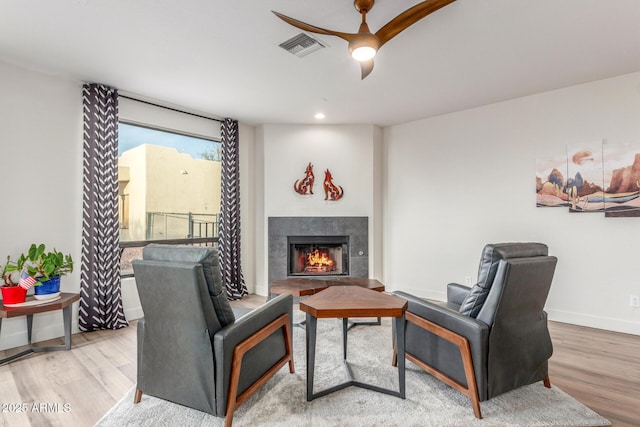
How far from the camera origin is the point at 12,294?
2.88m

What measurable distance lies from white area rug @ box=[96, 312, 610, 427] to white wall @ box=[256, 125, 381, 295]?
2882mm

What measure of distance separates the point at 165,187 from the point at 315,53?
2735 mm

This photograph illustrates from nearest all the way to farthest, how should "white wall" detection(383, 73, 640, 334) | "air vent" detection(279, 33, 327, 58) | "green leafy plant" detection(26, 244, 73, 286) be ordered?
1. "air vent" detection(279, 33, 327, 58)
2. "green leafy plant" detection(26, 244, 73, 286)
3. "white wall" detection(383, 73, 640, 334)

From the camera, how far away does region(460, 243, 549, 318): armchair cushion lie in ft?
6.95

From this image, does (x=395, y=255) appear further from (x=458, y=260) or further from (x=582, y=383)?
(x=582, y=383)

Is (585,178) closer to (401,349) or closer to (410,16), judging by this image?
(410,16)

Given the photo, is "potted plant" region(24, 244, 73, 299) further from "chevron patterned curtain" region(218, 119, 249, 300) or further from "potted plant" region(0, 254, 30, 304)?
"chevron patterned curtain" region(218, 119, 249, 300)

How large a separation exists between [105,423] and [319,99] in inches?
144

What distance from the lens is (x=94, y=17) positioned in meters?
2.45

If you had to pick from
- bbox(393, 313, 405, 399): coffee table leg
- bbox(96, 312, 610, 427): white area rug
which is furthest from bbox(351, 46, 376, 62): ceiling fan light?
bbox(96, 312, 610, 427): white area rug

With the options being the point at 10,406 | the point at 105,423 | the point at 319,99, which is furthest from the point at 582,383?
the point at 10,406

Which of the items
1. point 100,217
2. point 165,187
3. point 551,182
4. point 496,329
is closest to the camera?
point 496,329

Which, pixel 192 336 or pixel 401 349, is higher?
pixel 192 336

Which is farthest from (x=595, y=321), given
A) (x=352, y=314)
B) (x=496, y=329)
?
(x=352, y=314)
